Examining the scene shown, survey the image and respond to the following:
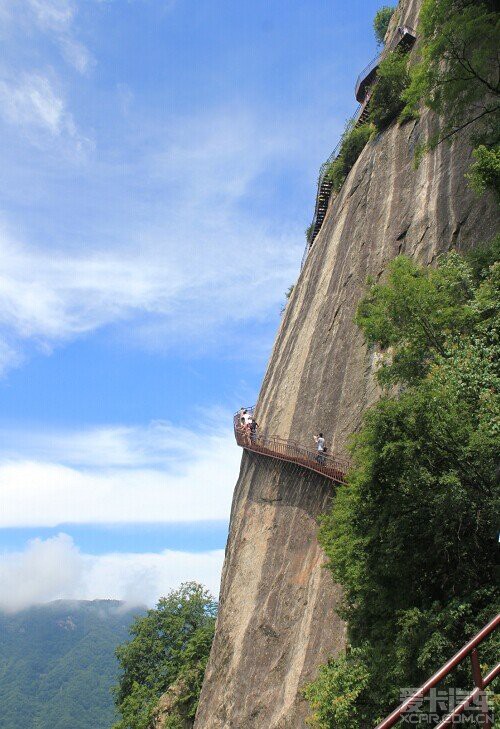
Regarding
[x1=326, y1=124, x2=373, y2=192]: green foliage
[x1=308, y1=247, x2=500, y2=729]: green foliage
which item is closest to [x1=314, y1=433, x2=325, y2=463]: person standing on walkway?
[x1=308, y1=247, x2=500, y2=729]: green foliage

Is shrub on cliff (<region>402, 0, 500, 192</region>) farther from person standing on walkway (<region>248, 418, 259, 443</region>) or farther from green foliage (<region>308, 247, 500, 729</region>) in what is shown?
person standing on walkway (<region>248, 418, 259, 443</region>)

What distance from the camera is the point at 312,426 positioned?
69.3 ft

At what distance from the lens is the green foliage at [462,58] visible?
15070 mm

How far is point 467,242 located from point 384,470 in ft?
28.4

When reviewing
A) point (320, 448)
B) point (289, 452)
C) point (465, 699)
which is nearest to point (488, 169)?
point (320, 448)

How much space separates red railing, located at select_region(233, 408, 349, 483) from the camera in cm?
1769

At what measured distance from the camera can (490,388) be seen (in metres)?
11.3

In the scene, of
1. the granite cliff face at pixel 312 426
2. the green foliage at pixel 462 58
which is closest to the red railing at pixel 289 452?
the granite cliff face at pixel 312 426

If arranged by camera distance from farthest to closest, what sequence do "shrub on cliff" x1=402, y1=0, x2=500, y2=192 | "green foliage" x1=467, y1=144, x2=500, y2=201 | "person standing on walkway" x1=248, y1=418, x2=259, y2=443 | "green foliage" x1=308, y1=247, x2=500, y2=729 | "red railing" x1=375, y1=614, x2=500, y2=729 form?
1. "person standing on walkway" x1=248, y1=418, x2=259, y2=443
2. "shrub on cliff" x1=402, y1=0, x2=500, y2=192
3. "green foliage" x1=467, y1=144, x2=500, y2=201
4. "green foliage" x1=308, y1=247, x2=500, y2=729
5. "red railing" x1=375, y1=614, x2=500, y2=729

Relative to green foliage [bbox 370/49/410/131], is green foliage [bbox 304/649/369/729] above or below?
below

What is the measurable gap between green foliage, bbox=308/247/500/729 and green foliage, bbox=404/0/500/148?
546 centimetres

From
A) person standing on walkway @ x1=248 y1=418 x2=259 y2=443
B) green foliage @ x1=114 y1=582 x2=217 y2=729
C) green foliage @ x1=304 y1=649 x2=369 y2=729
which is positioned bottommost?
green foliage @ x1=114 y1=582 x2=217 y2=729

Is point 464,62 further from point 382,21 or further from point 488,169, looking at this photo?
point 382,21

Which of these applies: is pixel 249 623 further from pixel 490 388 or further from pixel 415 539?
pixel 490 388
